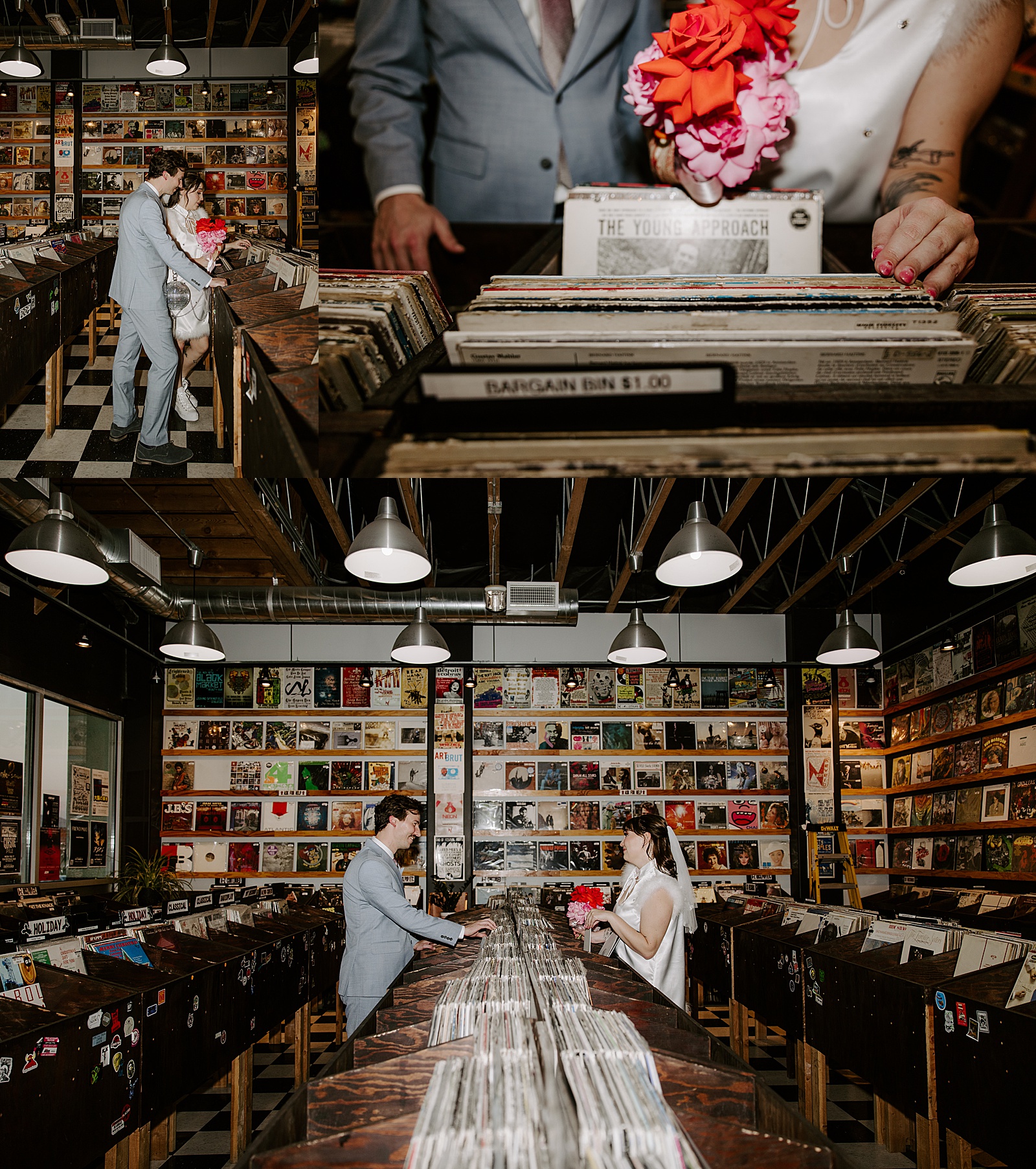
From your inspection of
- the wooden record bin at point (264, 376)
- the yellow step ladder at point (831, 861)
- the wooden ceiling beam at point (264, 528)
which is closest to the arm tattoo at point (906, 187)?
the wooden record bin at point (264, 376)

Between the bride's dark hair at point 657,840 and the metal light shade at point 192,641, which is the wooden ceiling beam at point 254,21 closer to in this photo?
the bride's dark hair at point 657,840

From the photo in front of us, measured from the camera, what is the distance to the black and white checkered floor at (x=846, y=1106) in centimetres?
429

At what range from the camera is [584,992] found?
7.59 feet

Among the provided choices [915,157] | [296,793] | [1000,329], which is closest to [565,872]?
[296,793]

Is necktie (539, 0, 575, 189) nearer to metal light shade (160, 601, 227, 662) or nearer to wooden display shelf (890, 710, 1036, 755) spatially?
metal light shade (160, 601, 227, 662)

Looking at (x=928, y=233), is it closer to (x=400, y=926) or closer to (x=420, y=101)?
(x=420, y=101)

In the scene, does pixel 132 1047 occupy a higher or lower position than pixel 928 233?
lower

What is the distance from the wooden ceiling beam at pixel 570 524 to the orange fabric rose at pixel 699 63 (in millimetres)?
3941

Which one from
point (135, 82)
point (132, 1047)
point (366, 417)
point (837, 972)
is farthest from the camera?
Result: point (837, 972)

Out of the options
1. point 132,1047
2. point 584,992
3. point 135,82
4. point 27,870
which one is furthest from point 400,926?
point 27,870

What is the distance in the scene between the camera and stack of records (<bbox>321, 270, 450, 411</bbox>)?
1379 mm

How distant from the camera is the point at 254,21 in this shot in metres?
3.20

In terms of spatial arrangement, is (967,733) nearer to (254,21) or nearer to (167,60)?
(254,21)

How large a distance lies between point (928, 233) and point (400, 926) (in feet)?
10.9
